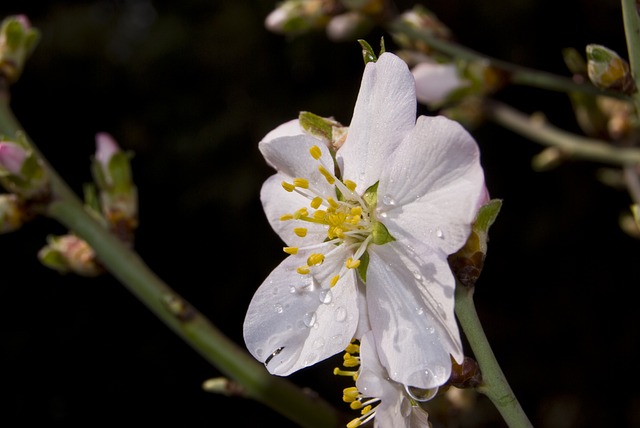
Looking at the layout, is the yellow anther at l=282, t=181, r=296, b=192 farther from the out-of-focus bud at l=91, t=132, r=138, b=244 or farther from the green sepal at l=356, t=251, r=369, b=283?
the out-of-focus bud at l=91, t=132, r=138, b=244

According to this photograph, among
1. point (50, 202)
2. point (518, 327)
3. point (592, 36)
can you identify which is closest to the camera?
point (50, 202)

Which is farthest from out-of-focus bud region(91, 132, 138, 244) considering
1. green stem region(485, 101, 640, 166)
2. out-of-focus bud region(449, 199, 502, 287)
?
green stem region(485, 101, 640, 166)

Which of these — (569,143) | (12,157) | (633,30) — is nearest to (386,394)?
(633,30)

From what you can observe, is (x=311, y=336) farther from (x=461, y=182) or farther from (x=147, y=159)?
(x=147, y=159)

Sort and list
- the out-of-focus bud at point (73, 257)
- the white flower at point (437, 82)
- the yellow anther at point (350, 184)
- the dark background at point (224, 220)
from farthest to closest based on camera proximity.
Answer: the dark background at point (224, 220), the white flower at point (437, 82), the out-of-focus bud at point (73, 257), the yellow anther at point (350, 184)

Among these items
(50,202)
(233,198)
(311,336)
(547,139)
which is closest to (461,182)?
(311,336)

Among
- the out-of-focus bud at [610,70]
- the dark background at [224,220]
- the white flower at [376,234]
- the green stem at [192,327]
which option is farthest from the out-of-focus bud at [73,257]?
the dark background at [224,220]

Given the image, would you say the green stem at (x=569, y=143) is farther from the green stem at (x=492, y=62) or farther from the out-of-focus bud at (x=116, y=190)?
the out-of-focus bud at (x=116, y=190)
